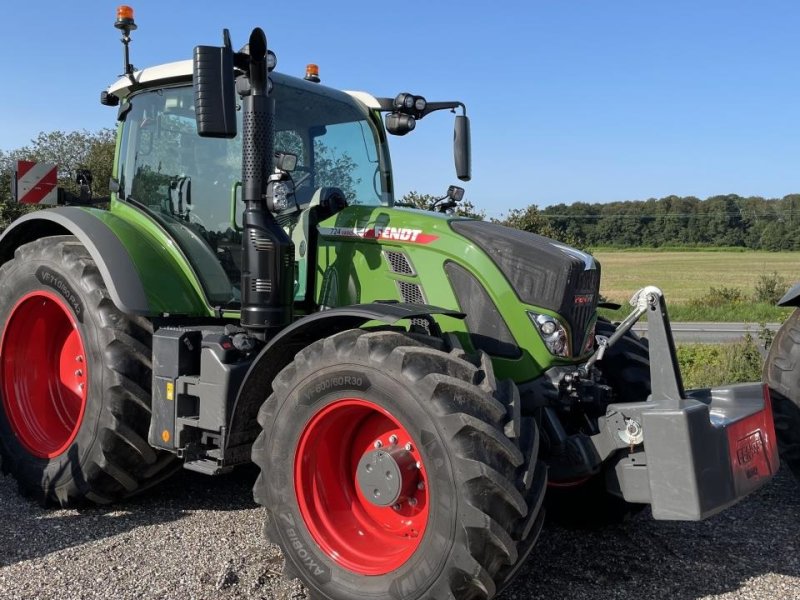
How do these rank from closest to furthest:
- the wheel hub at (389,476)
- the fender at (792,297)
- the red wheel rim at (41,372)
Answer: the wheel hub at (389,476) → the fender at (792,297) → the red wheel rim at (41,372)

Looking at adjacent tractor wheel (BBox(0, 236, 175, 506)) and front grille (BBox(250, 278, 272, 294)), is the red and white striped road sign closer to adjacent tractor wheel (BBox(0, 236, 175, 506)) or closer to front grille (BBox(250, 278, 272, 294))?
adjacent tractor wheel (BBox(0, 236, 175, 506))

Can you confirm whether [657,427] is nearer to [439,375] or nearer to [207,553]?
[439,375]

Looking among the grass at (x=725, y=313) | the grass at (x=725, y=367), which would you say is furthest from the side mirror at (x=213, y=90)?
the grass at (x=725, y=313)

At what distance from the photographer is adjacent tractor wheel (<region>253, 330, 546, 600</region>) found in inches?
113

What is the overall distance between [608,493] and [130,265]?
2.97 m

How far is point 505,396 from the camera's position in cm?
305

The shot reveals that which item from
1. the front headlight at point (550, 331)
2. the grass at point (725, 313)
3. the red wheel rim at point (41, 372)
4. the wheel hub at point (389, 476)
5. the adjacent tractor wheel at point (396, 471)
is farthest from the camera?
the grass at point (725, 313)

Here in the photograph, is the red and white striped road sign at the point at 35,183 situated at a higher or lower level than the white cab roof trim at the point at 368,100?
lower

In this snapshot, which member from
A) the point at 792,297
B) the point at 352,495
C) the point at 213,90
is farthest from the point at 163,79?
the point at 792,297

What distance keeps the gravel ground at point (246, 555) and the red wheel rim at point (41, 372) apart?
50cm

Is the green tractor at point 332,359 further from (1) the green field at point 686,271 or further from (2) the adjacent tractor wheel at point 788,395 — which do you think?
(1) the green field at point 686,271

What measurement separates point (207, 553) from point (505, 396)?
183 centimetres

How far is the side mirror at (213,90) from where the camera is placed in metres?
3.44

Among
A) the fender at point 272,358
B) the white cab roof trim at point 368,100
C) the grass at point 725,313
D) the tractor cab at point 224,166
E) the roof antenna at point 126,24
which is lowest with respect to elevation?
the grass at point 725,313
